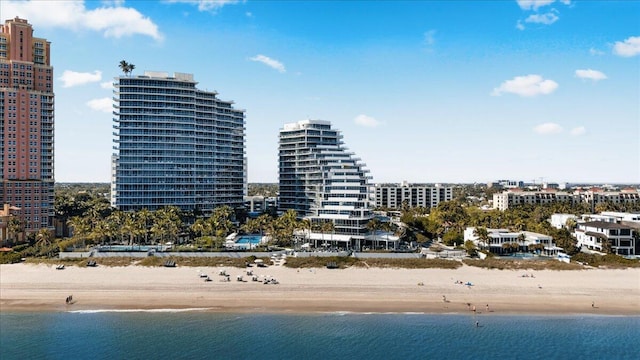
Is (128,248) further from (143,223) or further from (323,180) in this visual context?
(323,180)

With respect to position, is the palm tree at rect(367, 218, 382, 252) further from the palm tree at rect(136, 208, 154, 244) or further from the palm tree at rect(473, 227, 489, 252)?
the palm tree at rect(136, 208, 154, 244)

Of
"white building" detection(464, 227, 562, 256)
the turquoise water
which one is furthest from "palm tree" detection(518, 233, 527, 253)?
the turquoise water

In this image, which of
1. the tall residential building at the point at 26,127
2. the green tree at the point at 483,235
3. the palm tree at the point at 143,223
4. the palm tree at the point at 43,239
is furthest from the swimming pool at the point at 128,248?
the green tree at the point at 483,235

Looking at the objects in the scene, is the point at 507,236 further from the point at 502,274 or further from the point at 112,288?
the point at 112,288

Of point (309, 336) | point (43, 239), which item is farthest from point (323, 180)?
point (309, 336)

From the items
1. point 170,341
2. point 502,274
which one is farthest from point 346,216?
point 170,341

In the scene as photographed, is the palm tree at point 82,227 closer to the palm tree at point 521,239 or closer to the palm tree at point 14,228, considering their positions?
the palm tree at point 14,228
